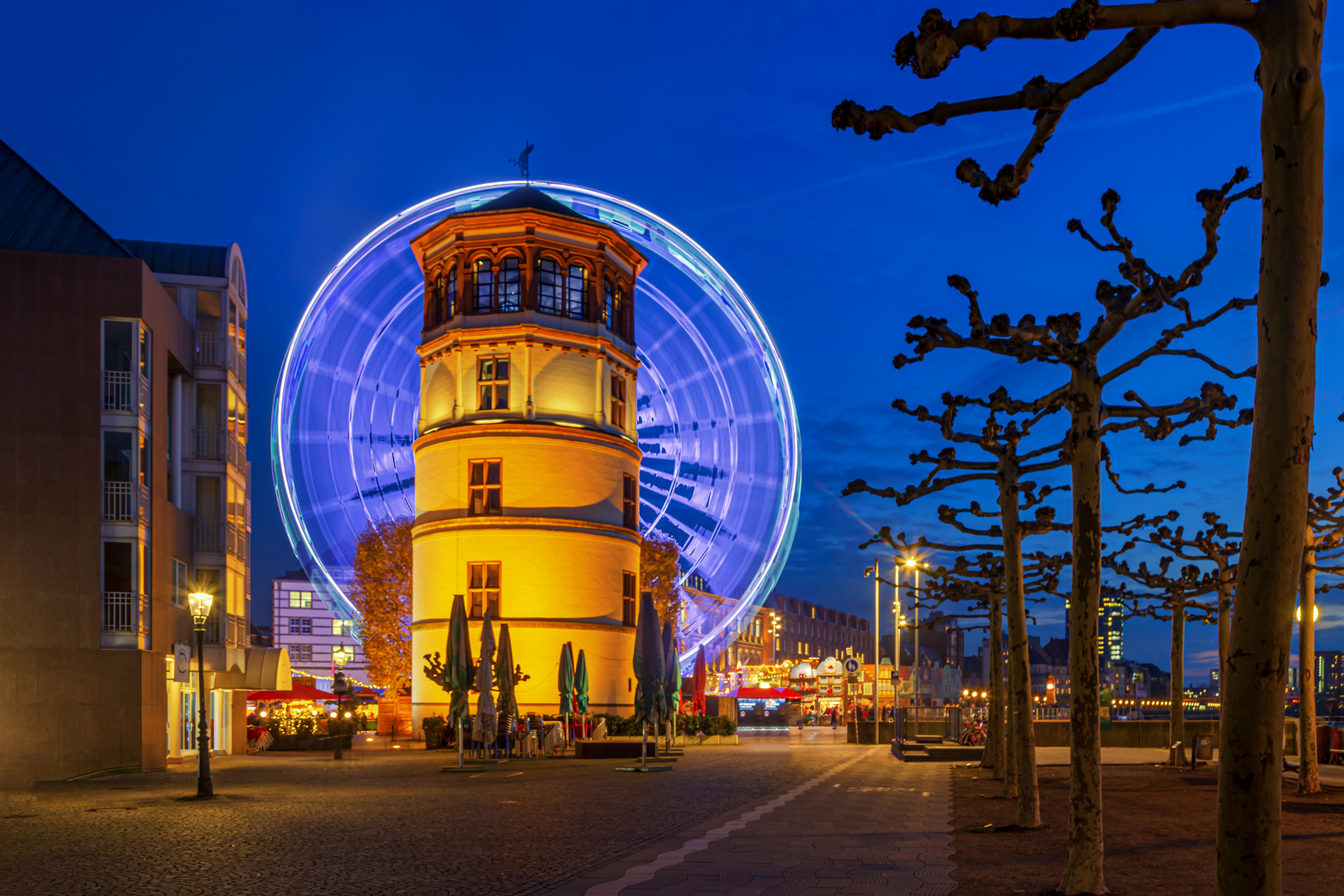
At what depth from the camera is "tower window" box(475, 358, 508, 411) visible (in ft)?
178

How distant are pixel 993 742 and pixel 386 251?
115 feet

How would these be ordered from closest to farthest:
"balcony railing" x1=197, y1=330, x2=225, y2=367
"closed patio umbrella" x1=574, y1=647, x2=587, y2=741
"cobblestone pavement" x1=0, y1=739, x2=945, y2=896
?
"cobblestone pavement" x1=0, y1=739, x2=945, y2=896 < "balcony railing" x1=197, y1=330, x2=225, y2=367 < "closed patio umbrella" x1=574, y1=647, x2=587, y2=741

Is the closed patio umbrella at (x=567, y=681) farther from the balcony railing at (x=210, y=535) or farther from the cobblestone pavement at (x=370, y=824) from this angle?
the balcony railing at (x=210, y=535)

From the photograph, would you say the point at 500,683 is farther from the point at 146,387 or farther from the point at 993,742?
the point at 993,742

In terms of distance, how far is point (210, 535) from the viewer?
155 ft

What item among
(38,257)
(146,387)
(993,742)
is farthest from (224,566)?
(993,742)

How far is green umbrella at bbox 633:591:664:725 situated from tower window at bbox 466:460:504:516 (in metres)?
15.4

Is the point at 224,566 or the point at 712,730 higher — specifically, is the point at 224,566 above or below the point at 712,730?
above

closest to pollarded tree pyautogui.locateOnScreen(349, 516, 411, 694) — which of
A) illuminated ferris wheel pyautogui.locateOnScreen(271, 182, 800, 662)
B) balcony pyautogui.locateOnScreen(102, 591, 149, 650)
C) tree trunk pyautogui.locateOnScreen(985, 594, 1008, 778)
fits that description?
illuminated ferris wheel pyautogui.locateOnScreen(271, 182, 800, 662)

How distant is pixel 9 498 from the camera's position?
117 ft

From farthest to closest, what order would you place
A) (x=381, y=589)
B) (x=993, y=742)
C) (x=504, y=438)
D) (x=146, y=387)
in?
(x=381, y=589) < (x=504, y=438) < (x=146, y=387) < (x=993, y=742)

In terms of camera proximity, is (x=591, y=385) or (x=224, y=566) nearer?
(x=224, y=566)

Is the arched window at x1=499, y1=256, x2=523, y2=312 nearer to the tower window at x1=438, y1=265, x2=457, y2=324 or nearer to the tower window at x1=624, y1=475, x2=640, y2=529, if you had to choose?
the tower window at x1=438, y1=265, x2=457, y2=324

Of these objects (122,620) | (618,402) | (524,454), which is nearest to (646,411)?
(618,402)
